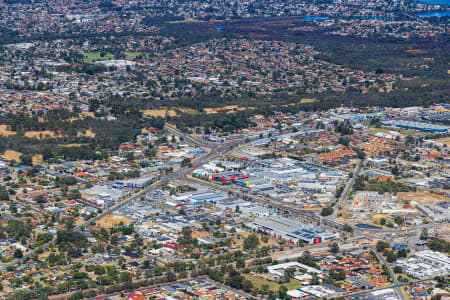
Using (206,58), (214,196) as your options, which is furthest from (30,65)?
(214,196)

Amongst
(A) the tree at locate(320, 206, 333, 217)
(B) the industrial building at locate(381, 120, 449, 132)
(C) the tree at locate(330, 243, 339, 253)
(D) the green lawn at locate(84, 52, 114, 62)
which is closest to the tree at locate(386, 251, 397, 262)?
(C) the tree at locate(330, 243, 339, 253)

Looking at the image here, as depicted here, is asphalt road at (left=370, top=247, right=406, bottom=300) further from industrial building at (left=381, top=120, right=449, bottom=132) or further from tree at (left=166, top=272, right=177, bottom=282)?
industrial building at (left=381, top=120, right=449, bottom=132)

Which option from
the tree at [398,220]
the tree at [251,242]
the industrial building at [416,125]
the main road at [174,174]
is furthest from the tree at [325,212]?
the industrial building at [416,125]

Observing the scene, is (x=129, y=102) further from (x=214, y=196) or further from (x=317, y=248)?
(x=317, y=248)

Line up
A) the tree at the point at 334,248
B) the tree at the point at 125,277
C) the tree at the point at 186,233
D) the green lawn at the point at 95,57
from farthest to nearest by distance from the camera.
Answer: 1. the green lawn at the point at 95,57
2. the tree at the point at 186,233
3. the tree at the point at 334,248
4. the tree at the point at 125,277

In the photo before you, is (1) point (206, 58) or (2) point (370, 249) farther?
(1) point (206, 58)

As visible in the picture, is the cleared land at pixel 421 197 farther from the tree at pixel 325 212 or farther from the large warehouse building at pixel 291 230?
the large warehouse building at pixel 291 230

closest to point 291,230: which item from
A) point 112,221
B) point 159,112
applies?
point 112,221
